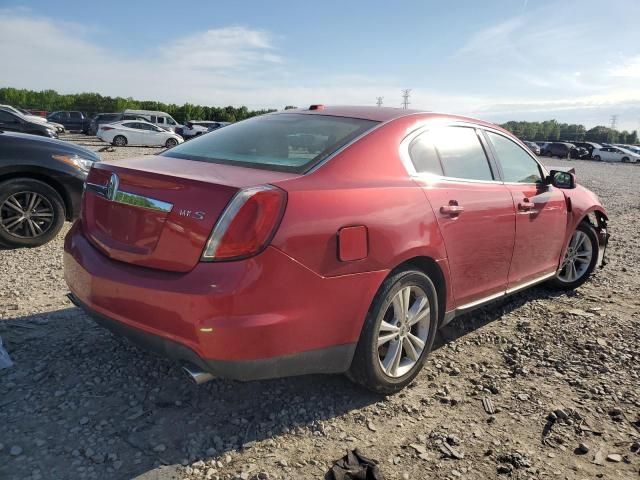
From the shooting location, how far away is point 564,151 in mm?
47031

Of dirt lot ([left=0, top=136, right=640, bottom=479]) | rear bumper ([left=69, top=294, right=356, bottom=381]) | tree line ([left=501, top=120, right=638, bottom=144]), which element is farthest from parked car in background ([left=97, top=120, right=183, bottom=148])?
tree line ([left=501, top=120, right=638, bottom=144])

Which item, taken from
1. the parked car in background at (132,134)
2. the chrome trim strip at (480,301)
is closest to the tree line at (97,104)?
the parked car in background at (132,134)

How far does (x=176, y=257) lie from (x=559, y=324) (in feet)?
10.4

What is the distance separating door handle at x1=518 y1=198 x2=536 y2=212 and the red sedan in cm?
19

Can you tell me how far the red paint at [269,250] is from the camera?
85.1 inches

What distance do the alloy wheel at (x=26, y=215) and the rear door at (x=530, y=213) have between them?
14.7 feet

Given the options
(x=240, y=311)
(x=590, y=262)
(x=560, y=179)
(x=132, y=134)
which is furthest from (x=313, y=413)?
(x=132, y=134)

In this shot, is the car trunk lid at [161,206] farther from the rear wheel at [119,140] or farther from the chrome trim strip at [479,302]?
the rear wheel at [119,140]

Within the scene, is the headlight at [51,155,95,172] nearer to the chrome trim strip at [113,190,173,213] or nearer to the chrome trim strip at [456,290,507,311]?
the chrome trim strip at [113,190,173,213]

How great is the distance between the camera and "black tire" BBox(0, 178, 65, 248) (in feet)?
17.0

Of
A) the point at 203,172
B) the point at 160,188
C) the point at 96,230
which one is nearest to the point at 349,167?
the point at 203,172

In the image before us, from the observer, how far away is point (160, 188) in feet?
7.72

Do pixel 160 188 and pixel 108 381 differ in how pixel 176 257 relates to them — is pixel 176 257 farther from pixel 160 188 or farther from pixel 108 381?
pixel 108 381

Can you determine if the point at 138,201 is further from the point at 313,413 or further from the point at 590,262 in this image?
the point at 590,262
